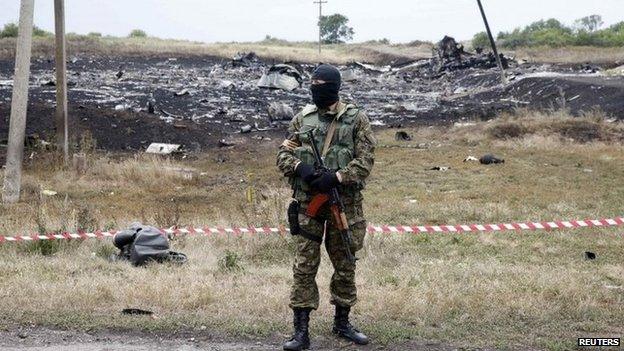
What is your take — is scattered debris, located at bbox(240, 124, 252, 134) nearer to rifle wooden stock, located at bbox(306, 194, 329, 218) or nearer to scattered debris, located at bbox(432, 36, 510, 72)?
rifle wooden stock, located at bbox(306, 194, 329, 218)

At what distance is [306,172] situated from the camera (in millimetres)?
4535

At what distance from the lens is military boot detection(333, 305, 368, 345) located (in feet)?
15.6

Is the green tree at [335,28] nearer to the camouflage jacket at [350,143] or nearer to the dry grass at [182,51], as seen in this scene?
the dry grass at [182,51]

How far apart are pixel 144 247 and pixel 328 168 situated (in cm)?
328

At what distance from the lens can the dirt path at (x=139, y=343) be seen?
4625 millimetres

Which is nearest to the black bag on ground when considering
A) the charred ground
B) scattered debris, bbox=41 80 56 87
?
the charred ground

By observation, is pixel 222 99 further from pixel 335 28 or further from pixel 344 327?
pixel 335 28

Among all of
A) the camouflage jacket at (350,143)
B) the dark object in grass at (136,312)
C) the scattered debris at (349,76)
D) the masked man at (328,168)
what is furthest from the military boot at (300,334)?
the scattered debris at (349,76)

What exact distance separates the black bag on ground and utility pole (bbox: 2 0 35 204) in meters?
4.98

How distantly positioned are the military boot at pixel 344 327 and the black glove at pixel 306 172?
91 cm

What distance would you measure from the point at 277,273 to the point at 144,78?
97.7 feet

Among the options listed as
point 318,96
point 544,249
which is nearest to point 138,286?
point 318,96

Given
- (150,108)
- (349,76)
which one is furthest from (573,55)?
(150,108)

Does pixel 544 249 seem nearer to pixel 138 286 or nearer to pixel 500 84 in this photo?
pixel 138 286
